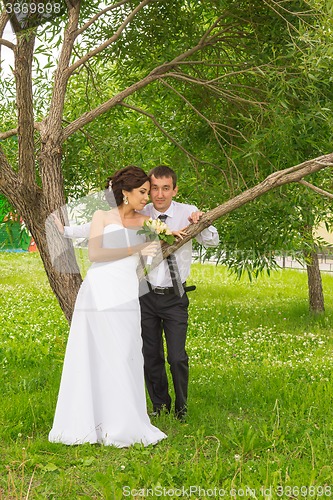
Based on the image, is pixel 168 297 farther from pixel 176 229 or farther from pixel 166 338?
pixel 176 229

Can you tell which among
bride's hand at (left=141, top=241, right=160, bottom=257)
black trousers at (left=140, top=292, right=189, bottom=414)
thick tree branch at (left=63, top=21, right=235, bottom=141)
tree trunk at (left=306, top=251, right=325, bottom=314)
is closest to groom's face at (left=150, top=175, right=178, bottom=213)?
bride's hand at (left=141, top=241, right=160, bottom=257)

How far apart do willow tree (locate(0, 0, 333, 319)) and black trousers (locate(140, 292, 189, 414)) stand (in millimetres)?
593

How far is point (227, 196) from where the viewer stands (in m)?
8.75

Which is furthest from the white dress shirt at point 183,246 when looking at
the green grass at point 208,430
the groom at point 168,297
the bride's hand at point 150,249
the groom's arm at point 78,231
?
the green grass at point 208,430

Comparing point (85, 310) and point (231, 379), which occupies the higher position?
point (85, 310)

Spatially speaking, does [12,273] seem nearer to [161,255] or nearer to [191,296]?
[191,296]

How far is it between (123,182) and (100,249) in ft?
2.22

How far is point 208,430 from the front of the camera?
6.79 m

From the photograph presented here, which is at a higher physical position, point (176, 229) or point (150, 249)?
point (176, 229)

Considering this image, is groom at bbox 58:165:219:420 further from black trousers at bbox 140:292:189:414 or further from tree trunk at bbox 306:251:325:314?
tree trunk at bbox 306:251:325:314

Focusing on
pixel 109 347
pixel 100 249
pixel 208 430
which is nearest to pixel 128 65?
pixel 100 249

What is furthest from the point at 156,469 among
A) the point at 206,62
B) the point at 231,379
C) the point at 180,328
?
the point at 206,62

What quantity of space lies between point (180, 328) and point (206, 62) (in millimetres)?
3857

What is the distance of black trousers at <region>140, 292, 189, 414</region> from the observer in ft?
22.3
